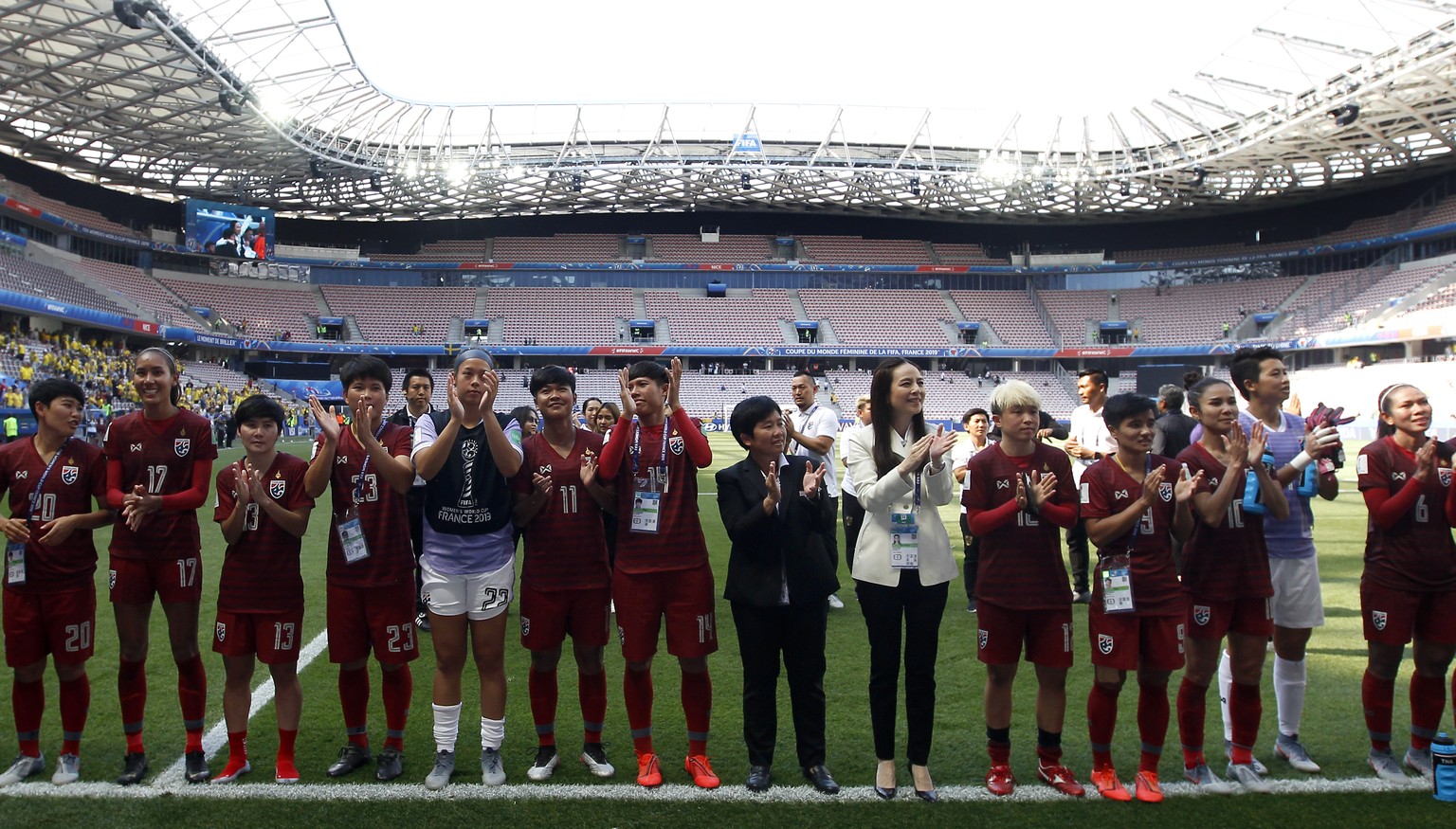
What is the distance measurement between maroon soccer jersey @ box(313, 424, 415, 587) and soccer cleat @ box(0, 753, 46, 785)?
5.65 feet

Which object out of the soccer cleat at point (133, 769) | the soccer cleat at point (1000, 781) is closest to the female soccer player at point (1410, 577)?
the soccer cleat at point (1000, 781)

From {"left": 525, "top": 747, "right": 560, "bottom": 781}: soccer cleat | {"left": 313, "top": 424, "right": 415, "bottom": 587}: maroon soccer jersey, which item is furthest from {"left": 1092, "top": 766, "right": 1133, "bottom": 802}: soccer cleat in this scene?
{"left": 313, "top": 424, "right": 415, "bottom": 587}: maroon soccer jersey

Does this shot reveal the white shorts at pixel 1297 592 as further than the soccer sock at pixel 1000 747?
Yes

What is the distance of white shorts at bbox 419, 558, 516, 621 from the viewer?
4.07 meters

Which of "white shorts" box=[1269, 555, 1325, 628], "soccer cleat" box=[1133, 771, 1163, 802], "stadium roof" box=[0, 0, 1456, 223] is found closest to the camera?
"soccer cleat" box=[1133, 771, 1163, 802]

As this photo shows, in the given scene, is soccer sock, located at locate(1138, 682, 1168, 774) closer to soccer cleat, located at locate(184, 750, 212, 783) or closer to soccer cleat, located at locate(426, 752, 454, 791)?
soccer cleat, located at locate(426, 752, 454, 791)

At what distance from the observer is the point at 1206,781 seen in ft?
13.1

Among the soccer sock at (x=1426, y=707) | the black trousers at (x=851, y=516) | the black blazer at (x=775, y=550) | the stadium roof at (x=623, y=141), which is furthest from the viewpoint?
the stadium roof at (x=623, y=141)

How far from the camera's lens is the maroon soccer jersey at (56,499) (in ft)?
13.4

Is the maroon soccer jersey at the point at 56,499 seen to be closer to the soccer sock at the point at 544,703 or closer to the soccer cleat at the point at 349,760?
the soccer cleat at the point at 349,760

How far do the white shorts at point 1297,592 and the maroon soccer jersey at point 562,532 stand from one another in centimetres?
341

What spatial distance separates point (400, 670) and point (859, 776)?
237 centimetres

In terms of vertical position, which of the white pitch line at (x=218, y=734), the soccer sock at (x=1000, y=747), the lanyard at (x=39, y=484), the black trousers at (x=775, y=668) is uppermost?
the lanyard at (x=39, y=484)

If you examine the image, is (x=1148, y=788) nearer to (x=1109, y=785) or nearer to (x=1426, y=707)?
(x=1109, y=785)
